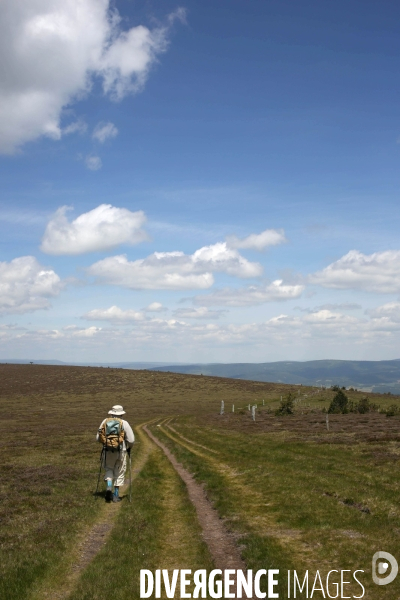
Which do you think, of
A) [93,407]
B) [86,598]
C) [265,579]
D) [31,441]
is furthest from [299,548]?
[93,407]

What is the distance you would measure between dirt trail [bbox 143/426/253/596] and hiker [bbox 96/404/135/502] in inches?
126

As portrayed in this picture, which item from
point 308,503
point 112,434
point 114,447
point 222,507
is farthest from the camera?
point 112,434

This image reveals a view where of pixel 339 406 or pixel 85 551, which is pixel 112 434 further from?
pixel 339 406

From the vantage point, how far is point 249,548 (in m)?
12.1

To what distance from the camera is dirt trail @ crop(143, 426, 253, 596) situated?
37.3 feet

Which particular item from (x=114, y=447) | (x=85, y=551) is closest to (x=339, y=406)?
(x=114, y=447)

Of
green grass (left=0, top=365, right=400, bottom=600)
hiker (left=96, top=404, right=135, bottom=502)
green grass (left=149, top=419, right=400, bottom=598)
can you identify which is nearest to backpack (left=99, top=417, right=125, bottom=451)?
hiker (left=96, top=404, right=135, bottom=502)

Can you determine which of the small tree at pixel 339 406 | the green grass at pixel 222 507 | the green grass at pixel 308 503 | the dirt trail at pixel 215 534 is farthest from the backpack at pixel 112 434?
the small tree at pixel 339 406

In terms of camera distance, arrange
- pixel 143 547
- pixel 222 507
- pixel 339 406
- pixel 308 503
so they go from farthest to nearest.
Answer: pixel 339 406 → pixel 222 507 → pixel 308 503 → pixel 143 547

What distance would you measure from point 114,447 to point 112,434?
21.7 inches

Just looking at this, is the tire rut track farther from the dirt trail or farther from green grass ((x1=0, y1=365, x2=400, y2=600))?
the dirt trail

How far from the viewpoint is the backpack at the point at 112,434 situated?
58.6ft

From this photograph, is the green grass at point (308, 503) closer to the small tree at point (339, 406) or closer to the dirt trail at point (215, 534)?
the dirt trail at point (215, 534)

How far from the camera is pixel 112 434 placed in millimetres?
18125
